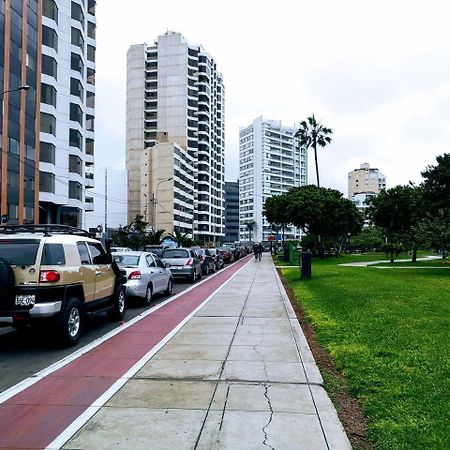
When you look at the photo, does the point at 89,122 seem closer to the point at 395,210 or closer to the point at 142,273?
the point at 395,210

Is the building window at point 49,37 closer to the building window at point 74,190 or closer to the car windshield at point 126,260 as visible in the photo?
the building window at point 74,190

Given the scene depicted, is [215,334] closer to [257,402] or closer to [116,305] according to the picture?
[116,305]

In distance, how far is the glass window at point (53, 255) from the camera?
8.09m

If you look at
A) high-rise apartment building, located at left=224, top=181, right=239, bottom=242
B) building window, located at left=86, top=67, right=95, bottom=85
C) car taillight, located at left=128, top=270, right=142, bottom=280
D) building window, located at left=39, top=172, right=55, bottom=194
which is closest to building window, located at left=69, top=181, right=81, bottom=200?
building window, located at left=39, top=172, right=55, bottom=194

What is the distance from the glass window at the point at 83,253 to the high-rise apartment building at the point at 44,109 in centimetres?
2848

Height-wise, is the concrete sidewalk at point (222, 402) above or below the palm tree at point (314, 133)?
below

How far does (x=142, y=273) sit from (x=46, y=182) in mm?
30829

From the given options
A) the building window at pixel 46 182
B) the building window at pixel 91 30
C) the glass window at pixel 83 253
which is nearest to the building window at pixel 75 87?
the building window at pixel 46 182

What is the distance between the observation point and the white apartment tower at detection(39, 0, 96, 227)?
41.9 m

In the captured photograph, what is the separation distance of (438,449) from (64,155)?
44.4 meters

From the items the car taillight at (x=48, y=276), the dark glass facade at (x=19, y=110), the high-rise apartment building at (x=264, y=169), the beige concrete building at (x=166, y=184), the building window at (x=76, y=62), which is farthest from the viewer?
the high-rise apartment building at (x=264, y=169)

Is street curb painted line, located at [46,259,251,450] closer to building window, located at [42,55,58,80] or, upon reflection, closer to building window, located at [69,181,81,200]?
building window, located at [42,55,58,80]

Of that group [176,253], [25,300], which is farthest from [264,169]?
[25,300]

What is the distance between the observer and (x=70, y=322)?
8508 mm
